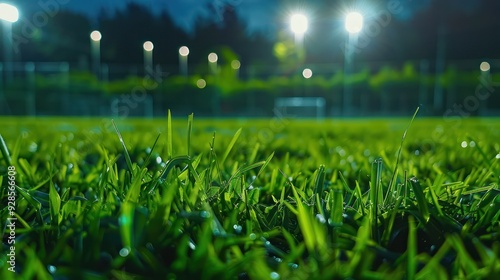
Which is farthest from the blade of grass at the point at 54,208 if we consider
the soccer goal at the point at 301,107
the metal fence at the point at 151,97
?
the metal fence at the point at 151,97

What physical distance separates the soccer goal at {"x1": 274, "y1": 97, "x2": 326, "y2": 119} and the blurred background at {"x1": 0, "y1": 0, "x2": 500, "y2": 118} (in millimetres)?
57

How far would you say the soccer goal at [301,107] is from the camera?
809 inches

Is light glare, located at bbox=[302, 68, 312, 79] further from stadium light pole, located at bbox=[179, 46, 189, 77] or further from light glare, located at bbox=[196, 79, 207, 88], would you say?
stadium light pole, located at bbox=[179, 46, 189, 77]

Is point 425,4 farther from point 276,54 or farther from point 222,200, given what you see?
point 222,200

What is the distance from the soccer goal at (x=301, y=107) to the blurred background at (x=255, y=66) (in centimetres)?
6

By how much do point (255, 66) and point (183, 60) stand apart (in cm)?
492

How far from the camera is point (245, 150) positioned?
79.4 inches

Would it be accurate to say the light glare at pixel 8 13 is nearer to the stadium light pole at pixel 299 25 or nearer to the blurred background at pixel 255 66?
the stadium light pole at pixel 299 25

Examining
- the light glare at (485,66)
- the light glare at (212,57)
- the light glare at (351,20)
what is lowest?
the light glare at (485,66)

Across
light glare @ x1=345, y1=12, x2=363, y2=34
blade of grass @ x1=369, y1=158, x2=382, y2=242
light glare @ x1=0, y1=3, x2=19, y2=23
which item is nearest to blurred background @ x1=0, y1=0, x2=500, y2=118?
light glare @ x1=345, y1=12, x2=363, y2=34

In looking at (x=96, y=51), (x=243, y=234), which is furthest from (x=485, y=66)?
(x=243, y=234)

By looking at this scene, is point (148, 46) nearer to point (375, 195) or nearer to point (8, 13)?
point (8, 13)

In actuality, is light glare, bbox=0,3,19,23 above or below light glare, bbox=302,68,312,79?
below

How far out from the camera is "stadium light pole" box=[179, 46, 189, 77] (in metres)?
24.8
